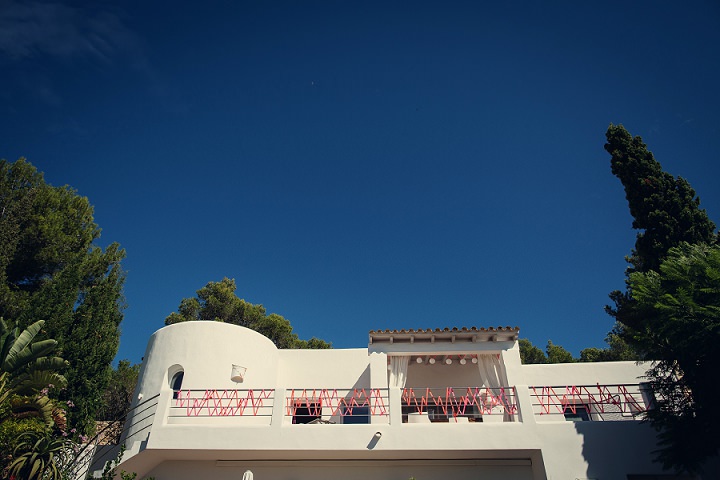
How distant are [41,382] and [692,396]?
17.1 metres

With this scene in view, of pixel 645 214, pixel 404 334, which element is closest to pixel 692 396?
pixel 645 214

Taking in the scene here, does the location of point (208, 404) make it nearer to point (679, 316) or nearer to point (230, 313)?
point (679, 316)

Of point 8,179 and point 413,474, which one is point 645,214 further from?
point 8,179

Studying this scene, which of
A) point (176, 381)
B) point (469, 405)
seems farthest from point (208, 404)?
point (469, 405)

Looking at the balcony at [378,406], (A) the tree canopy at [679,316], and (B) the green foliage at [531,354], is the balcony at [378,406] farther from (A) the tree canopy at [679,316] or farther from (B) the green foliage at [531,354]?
(B) the green foliage at [531,354]

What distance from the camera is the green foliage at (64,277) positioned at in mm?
13820

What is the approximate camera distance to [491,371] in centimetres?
1450

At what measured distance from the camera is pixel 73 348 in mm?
13875

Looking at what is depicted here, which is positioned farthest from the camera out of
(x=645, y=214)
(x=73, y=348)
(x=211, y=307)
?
(x=211, y=307)

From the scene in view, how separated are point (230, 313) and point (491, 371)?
846 inches

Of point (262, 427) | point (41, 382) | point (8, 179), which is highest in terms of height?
point (8, 179)

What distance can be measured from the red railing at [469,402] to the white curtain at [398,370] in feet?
1.36

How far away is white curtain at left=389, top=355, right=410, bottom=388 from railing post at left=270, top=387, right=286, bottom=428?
4.65 metres

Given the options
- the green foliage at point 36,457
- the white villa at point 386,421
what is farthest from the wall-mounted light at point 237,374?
the green foliage at point 36,457
